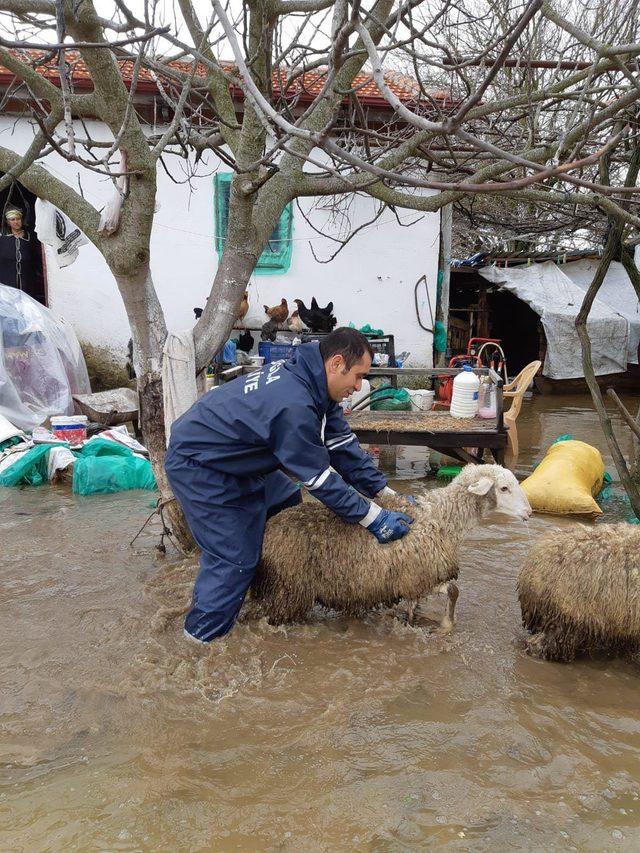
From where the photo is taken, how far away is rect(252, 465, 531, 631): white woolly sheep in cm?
392

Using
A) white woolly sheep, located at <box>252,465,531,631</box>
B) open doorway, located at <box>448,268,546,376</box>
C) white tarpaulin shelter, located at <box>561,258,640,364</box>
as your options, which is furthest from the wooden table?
white tarpaulin shelter, located at <box>561,258,640,364</box>

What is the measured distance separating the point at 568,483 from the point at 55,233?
546cm

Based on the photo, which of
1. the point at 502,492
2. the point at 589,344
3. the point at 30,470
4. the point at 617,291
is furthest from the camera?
the point at 617,291

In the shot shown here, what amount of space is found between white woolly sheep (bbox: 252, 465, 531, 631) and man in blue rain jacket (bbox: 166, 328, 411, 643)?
131mm

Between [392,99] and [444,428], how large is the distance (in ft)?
18.3

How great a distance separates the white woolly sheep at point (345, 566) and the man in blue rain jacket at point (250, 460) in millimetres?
131

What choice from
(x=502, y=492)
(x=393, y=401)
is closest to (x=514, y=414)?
(x=393, y=401)

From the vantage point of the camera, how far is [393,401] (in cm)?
911

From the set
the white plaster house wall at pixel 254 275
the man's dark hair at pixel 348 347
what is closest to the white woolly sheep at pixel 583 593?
the man's dark hair at pixel 348 347

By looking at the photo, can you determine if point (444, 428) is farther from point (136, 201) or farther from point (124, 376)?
point (124, 376)

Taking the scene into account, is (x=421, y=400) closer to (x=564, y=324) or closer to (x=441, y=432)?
(x=441, y=432)

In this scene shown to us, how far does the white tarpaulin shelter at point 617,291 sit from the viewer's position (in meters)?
15.0

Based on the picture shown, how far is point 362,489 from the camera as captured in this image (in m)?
4.38

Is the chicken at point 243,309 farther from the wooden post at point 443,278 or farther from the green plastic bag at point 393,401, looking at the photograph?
the wooden post at point 443,278
